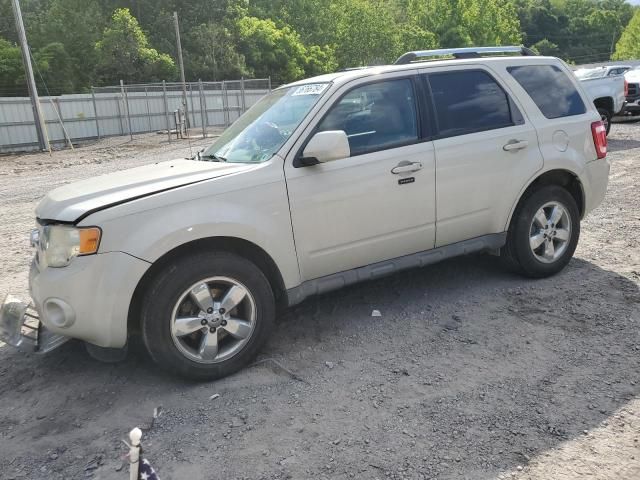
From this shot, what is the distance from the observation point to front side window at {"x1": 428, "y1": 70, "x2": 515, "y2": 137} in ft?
14.8

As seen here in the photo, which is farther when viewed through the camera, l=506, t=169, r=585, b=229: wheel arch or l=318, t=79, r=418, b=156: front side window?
l=506, t=169, r=585, b=229: wheel arch

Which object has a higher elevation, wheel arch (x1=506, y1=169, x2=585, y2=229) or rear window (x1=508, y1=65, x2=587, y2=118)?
rear window (x1=508, y1=65, x2=587, y2=118)

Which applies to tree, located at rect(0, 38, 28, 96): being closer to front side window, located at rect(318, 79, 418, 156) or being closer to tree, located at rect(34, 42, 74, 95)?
tree, located at rect(34, 42, 74, 95)

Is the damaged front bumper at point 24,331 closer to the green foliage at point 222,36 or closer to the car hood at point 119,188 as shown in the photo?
the car hood at point 119,188

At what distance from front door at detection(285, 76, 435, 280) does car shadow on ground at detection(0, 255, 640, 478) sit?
0.63 metres

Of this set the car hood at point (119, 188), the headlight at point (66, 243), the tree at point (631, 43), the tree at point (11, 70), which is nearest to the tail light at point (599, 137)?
the car hood at point (119, 188)

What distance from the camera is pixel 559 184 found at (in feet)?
16.8

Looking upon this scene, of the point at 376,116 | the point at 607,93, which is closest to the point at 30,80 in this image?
the point at 607,93

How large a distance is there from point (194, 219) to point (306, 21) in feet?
227

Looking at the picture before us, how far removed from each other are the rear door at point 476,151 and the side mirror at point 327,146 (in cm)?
96

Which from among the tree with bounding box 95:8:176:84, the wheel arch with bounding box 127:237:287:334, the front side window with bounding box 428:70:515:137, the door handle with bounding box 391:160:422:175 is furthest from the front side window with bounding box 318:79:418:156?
the tree with bounding box 95:8:176:84

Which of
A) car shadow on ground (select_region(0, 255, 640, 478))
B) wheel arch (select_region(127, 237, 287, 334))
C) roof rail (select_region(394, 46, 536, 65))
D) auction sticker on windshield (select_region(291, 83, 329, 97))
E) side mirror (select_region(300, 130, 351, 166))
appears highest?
roof rail (select_region(394, 46, 536, 65))

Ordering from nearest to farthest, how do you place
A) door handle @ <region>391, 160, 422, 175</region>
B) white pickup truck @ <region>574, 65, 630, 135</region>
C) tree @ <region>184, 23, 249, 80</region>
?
door handle @ <region>391, 160, 422, 175</region>, white pickup truck @ <region>574, 65, 630, 135</region>, tree @ <region>184, 23, 249, 80</region>

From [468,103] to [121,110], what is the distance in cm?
2593
